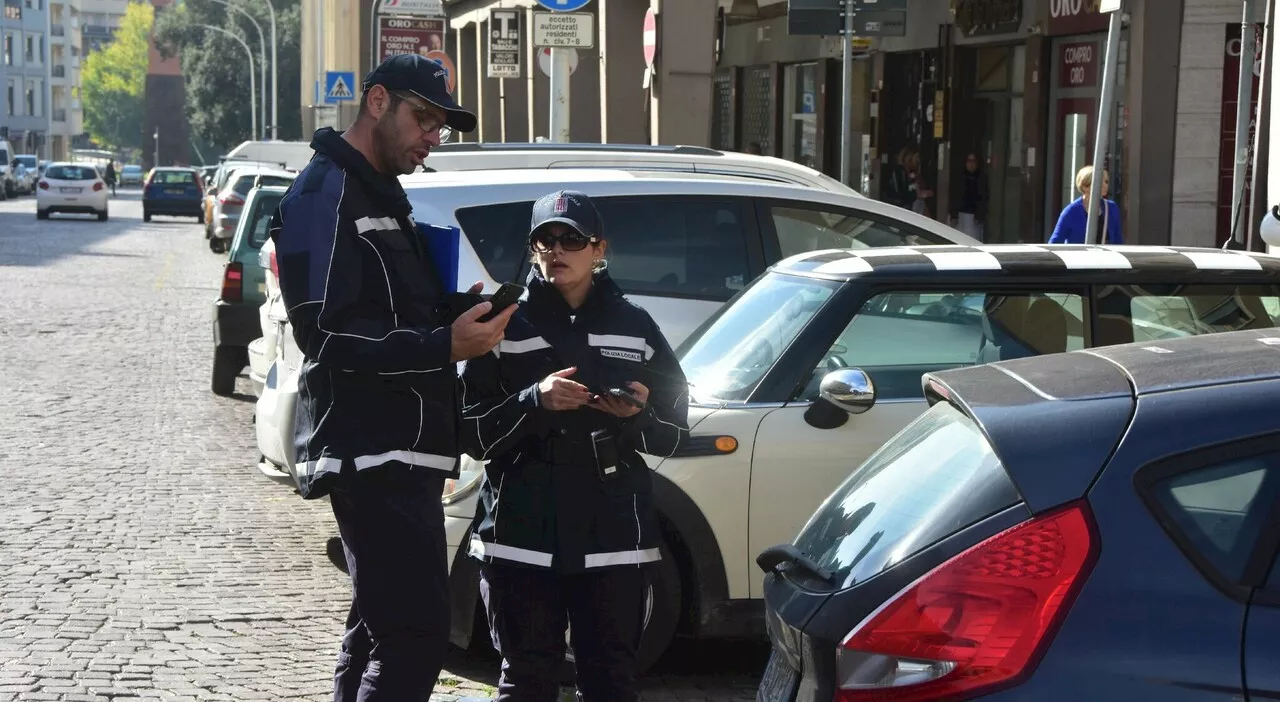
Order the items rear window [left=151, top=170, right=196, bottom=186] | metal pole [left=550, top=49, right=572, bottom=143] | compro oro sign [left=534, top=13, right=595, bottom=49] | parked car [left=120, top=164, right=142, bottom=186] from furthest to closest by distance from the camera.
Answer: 1. parked car [left=120, top=164, right=142, bottom=186]
2. rear window [left=151, top=170, right=196, bottom=186]
3. metal pole [left=550, top=49, right=572, bottom=143]
4. compro oro sign [left=534, top=13, right=595, bottom=49]

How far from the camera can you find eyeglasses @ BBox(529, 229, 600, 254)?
432 cm

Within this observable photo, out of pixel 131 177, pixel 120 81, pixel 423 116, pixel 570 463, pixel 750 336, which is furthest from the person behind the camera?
pixel 120 81

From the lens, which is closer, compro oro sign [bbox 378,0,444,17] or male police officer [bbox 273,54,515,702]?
male police officer [bbox 273,54,515,702]

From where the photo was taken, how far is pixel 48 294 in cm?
2323

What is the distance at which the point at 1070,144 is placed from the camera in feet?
69.1

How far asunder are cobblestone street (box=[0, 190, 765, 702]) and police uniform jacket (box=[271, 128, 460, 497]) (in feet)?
5.82

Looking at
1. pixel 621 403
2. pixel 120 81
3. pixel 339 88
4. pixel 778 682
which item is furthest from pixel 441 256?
pixel 120 81

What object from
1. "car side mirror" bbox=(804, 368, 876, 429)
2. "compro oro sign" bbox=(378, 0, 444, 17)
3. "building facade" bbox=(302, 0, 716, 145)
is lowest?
"car side mirror" bbox=(804, 368, 876, 429)

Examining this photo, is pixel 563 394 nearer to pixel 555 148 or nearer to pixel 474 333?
pixel 474 333

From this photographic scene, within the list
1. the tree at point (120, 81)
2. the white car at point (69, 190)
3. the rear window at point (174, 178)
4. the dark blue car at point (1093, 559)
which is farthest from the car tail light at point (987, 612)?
the tree at point (120, 81)

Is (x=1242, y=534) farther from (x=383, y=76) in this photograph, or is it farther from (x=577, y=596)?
(x=383, y=76)

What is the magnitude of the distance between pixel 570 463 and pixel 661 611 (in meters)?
1.53

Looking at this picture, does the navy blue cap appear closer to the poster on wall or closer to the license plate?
the license plate

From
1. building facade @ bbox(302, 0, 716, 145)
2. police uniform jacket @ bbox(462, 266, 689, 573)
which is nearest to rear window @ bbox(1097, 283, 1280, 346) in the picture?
police uniform jacket @ bbox(462, 266, 689, 573)
